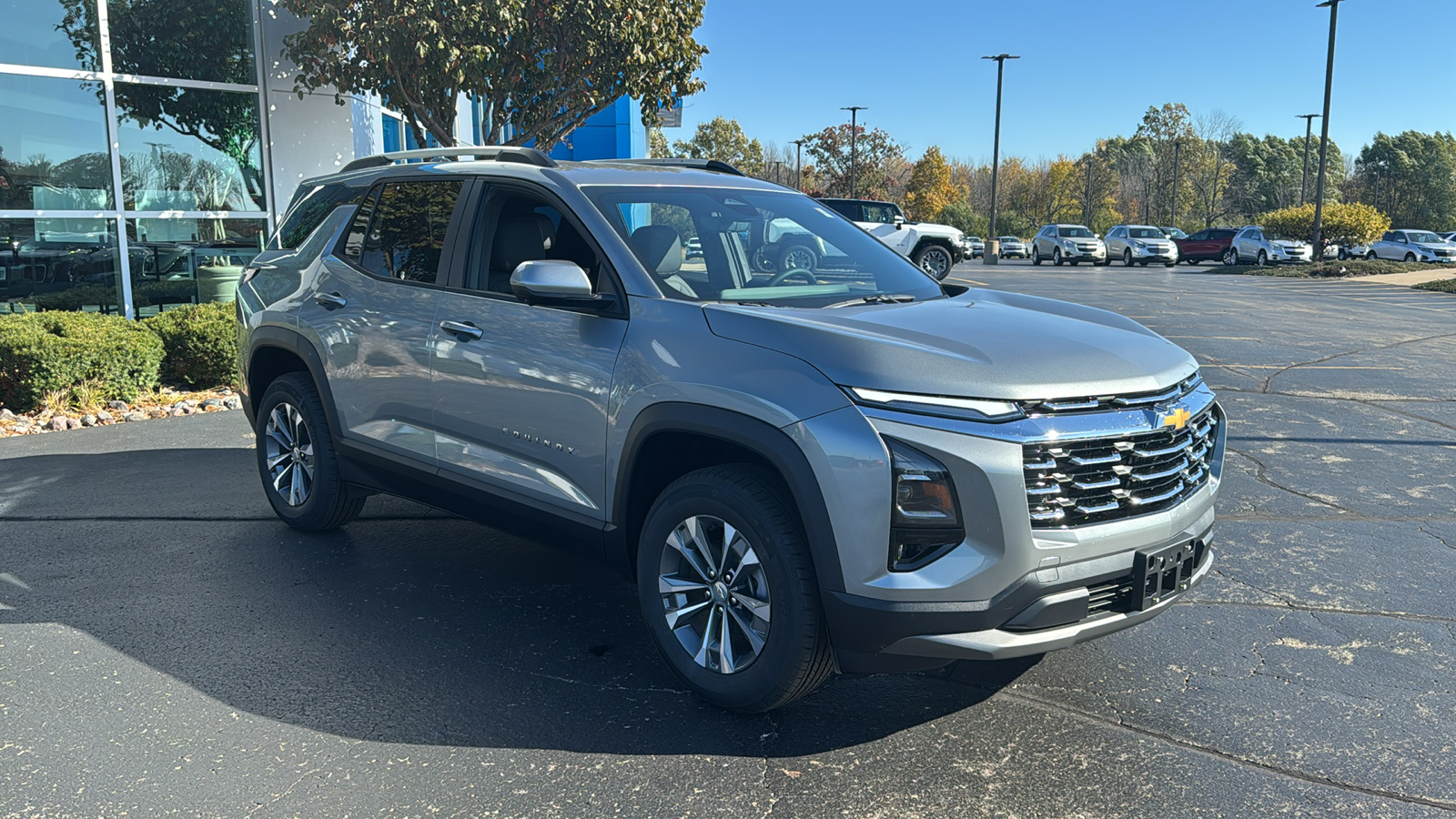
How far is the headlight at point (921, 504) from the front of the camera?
2986mm

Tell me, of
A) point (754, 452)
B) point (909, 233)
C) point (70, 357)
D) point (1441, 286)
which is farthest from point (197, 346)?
point (1441, 286)

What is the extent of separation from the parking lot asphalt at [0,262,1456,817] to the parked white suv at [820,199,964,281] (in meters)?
18.1

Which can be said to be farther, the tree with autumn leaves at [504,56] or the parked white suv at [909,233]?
the parked white suv at [909,233]

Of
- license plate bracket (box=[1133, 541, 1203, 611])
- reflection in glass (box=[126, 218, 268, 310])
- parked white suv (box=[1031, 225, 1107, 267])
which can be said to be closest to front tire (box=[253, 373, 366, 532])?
license plate bracket (box=[1133, 541, 1203, 611])

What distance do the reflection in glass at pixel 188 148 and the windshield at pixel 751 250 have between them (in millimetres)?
10011

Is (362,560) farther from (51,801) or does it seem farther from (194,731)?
(51,801)

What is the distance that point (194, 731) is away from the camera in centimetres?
344

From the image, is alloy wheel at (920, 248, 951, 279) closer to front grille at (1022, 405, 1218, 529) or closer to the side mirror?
the side mirror

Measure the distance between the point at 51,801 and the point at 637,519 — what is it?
189 cm

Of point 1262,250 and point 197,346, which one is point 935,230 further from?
point 1262,250

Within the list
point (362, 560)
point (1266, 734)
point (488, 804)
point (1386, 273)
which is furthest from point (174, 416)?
point (1386, 273)

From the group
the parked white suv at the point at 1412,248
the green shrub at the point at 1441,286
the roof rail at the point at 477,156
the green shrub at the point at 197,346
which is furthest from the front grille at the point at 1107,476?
the parked white suv at the point at 1412,248

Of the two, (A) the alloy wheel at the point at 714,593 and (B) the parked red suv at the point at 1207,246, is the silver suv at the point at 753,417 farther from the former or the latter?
(B) the parked red suv at the point at 1207,246

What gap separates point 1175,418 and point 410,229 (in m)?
3.26
